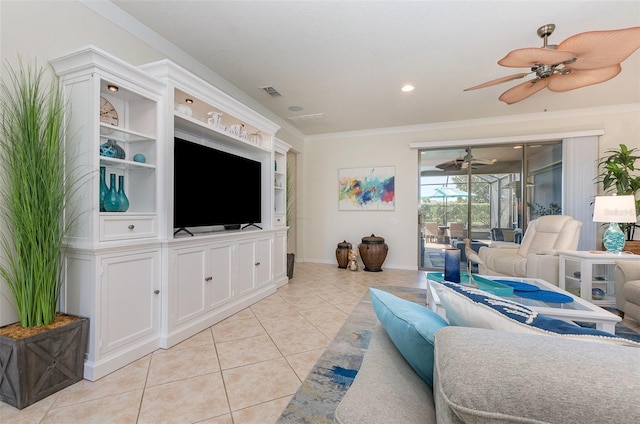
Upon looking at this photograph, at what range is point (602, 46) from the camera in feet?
6.68

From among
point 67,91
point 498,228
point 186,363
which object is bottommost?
point 186,363

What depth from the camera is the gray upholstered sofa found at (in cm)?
42

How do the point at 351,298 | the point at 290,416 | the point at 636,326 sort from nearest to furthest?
the point at 290,416
the point at 636,326
the point at 351,298

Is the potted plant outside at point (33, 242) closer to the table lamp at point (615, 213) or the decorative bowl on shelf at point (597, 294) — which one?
the decorative bowl on shelf at point (597, 294)

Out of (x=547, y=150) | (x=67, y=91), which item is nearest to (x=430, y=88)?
(x=547, y=150)

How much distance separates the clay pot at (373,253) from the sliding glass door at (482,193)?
0.79 m

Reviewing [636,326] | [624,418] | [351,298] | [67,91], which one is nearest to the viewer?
[624,418]

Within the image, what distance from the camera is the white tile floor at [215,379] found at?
1.58m

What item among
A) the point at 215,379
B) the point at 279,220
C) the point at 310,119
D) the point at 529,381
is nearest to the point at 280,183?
the point at 279,220

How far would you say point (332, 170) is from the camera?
20.4 ft

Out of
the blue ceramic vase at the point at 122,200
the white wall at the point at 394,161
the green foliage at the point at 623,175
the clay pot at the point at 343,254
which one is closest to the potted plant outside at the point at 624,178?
the green foliage at the point at 623,175

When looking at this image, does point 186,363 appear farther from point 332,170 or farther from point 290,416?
point 332,170

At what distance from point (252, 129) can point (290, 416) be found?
316 cm

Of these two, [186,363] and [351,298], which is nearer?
[186,363]
